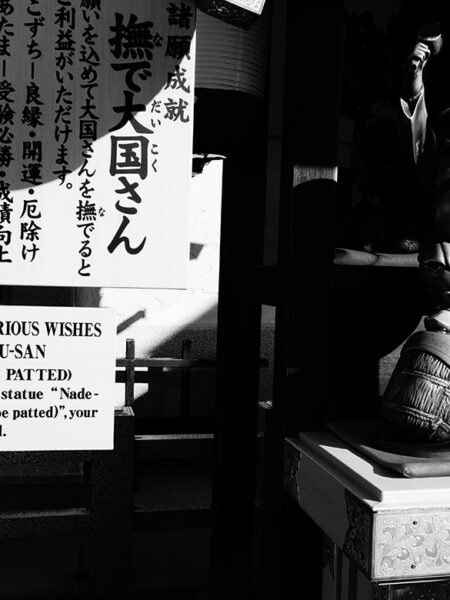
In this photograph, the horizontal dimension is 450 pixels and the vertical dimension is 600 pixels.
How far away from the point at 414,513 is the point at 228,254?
124cm

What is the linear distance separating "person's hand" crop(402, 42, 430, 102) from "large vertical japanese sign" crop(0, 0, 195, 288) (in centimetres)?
56

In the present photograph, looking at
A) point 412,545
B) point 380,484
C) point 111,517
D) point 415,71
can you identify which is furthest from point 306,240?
point 111,517

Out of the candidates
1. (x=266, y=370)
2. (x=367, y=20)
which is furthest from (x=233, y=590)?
(x=266, y=370)

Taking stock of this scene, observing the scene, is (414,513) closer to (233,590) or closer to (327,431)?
(327,431)

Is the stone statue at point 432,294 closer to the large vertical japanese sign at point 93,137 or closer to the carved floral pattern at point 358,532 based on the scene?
the carved floral pattern at point 358,532

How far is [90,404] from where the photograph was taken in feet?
5.91

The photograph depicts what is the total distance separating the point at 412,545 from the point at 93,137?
121 centimetres

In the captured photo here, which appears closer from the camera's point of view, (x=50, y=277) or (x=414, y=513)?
(x=414, y=513)

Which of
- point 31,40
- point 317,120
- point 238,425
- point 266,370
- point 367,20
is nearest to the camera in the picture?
point 317,120

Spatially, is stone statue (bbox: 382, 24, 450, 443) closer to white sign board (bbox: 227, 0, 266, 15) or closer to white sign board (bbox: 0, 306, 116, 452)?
white sign board (bbox: 227, 0, 266, 15)

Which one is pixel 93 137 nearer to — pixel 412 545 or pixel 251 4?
pixel 251 4

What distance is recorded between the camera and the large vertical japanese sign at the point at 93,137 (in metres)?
1.70

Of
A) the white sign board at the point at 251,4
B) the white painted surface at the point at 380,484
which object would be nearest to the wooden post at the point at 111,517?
the white painted surface at the point at 380,484

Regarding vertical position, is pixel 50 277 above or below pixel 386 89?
below
